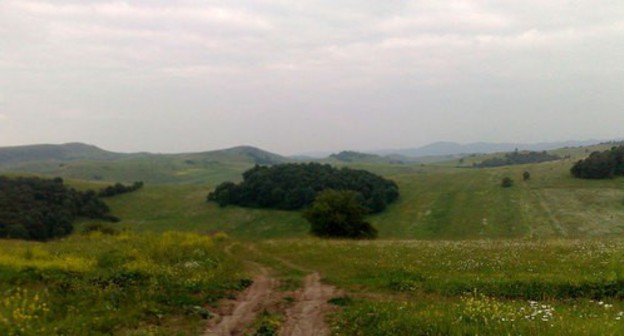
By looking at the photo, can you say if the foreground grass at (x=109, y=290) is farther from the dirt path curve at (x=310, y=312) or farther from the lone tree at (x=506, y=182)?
the lone tree at (x=506, y=182)

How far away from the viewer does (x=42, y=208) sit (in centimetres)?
11344

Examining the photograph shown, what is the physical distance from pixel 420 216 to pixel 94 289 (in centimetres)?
10073

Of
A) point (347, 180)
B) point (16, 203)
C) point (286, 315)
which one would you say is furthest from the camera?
point (347, 180)

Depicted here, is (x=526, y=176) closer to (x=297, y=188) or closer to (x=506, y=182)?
(x=506, y=182)

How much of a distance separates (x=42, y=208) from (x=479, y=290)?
125 meters

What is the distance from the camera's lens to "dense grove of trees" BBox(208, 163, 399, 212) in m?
125

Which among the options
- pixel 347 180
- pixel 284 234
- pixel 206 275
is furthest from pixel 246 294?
pixel 347 180

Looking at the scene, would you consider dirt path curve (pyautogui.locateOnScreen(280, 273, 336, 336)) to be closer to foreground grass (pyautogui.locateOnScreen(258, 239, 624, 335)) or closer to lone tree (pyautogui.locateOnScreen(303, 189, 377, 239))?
foreground grass (pyautogui.locateOnScreen(258, 239, 624, 335))

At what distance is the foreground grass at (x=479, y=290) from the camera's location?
1044cm

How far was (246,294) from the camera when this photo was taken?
58.0 ft

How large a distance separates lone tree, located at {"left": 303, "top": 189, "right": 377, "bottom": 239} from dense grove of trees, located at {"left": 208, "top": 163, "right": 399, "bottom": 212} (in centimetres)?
6707

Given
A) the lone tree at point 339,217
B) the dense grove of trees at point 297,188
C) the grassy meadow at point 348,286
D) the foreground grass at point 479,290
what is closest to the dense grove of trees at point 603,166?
the dense grove of trees at point 297,188

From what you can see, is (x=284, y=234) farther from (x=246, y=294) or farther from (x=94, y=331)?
(x=94, y=331)

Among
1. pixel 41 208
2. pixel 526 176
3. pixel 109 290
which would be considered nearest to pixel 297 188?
pixel 41 208
